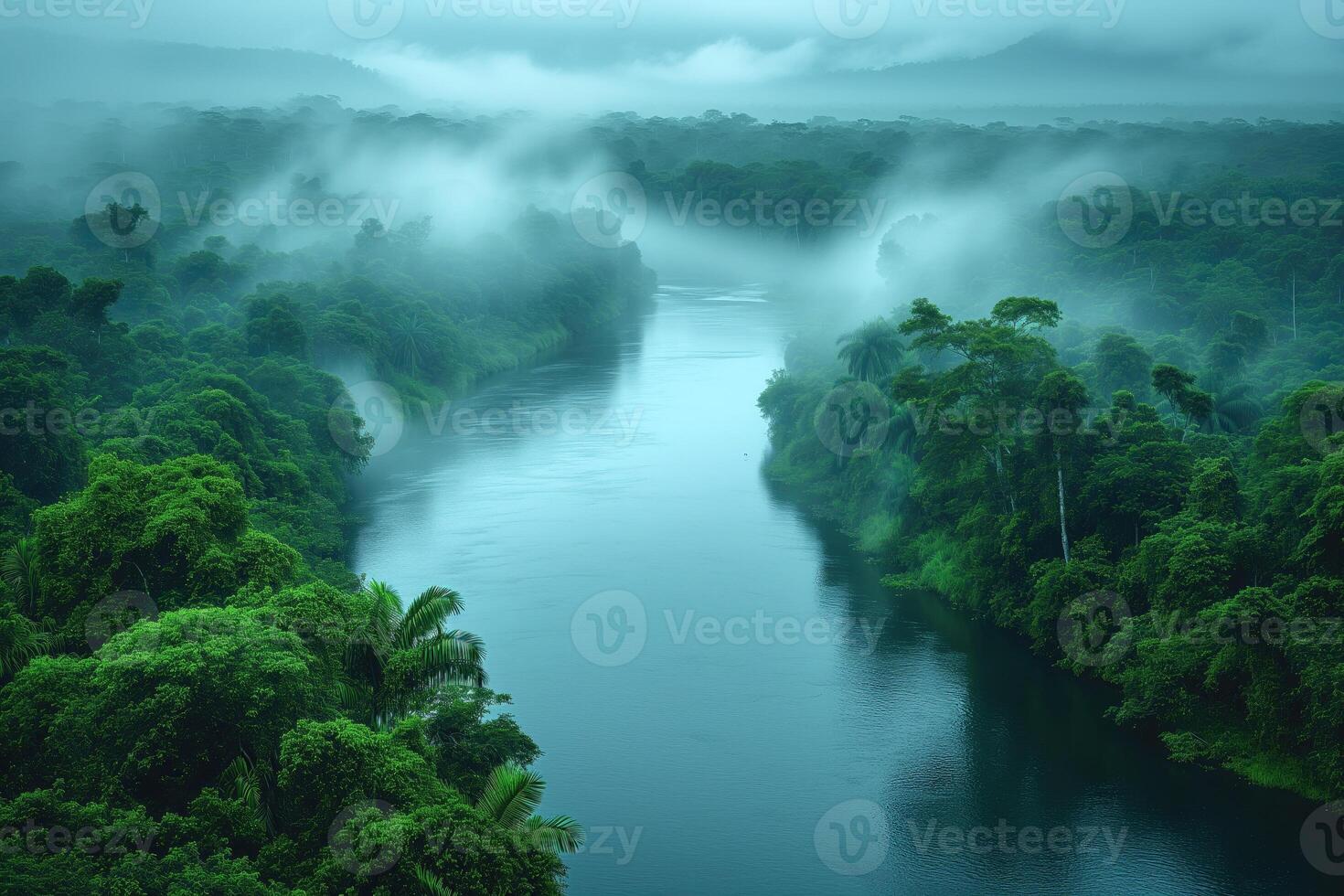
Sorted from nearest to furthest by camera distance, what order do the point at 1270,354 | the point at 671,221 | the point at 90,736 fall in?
the point at 90,736 → the point at 1270,354 → the point at 671,221

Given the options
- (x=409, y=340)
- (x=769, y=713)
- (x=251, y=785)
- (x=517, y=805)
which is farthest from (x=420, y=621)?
(x=409, y=340)

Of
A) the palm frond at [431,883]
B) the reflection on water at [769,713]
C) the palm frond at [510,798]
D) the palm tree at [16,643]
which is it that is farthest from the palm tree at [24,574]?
the palm frond at [431,883]

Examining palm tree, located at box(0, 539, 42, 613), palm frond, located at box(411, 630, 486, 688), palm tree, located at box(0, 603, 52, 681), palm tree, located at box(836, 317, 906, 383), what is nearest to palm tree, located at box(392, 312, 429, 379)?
palm tree, located at box(836, 317, 906, 383)

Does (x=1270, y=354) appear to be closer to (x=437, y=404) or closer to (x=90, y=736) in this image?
(x=437, y=404)

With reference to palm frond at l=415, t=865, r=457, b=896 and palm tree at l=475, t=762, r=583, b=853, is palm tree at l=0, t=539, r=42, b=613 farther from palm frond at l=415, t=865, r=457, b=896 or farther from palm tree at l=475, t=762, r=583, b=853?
palm frond at l=415, t=865, r=457, b=896

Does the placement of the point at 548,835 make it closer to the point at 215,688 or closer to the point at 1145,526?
the point at 215,688

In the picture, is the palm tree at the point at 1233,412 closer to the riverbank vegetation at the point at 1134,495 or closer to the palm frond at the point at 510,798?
the riverbank vegetation at the point at 1134,495

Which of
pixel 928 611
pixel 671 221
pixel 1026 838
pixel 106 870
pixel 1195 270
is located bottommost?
pixel 106 870

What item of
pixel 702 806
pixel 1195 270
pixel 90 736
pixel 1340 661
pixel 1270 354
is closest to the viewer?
pixel 90 736

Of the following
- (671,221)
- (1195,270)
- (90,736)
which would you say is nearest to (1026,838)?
(90,736)
